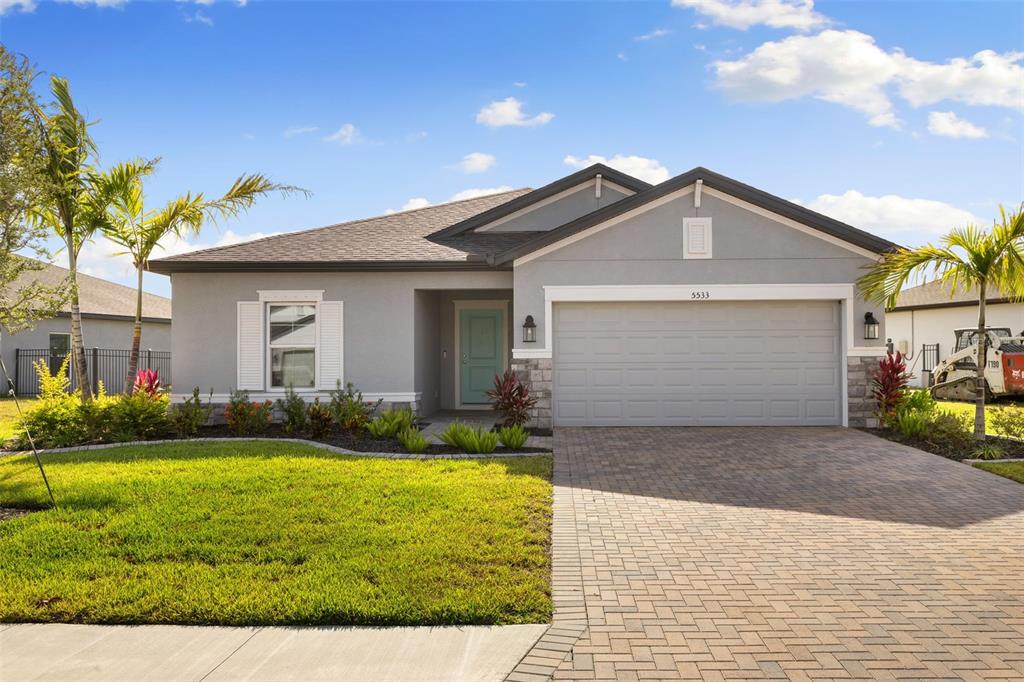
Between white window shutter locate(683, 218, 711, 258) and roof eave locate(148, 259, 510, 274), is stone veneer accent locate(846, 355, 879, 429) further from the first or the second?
roof eave locate(148, 259, 510, 274)

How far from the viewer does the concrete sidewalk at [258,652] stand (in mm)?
3814

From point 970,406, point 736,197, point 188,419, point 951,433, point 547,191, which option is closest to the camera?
point 951,433

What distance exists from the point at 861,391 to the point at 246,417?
A: 11109 millimetres

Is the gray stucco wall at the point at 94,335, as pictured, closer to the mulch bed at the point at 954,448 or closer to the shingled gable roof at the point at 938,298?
the mulch bed at the point at 954,448

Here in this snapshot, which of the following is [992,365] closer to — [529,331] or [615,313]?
[615,313]

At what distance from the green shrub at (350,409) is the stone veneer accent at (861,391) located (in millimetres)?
8764

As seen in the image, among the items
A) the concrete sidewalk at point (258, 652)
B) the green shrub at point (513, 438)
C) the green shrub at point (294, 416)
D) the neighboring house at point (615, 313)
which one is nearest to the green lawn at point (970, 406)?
the neighboring house at point (615, 313)

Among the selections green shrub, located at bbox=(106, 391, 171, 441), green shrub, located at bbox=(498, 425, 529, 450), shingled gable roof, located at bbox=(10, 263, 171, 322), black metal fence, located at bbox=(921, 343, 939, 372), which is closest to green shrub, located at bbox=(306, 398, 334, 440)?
green shrub, located at bbox=(106, 391, 171, 441)

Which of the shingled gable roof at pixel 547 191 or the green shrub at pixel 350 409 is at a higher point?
the shingled gable roof at pixel 547 191

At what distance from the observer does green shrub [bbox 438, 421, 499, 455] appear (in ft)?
34.2

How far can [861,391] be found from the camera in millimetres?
13023

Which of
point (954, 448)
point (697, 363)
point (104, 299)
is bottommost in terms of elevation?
point (954, 448)

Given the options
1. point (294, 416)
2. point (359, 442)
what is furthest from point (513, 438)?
point (294, 416)

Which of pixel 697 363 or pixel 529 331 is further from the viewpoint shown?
pixel 697 363
